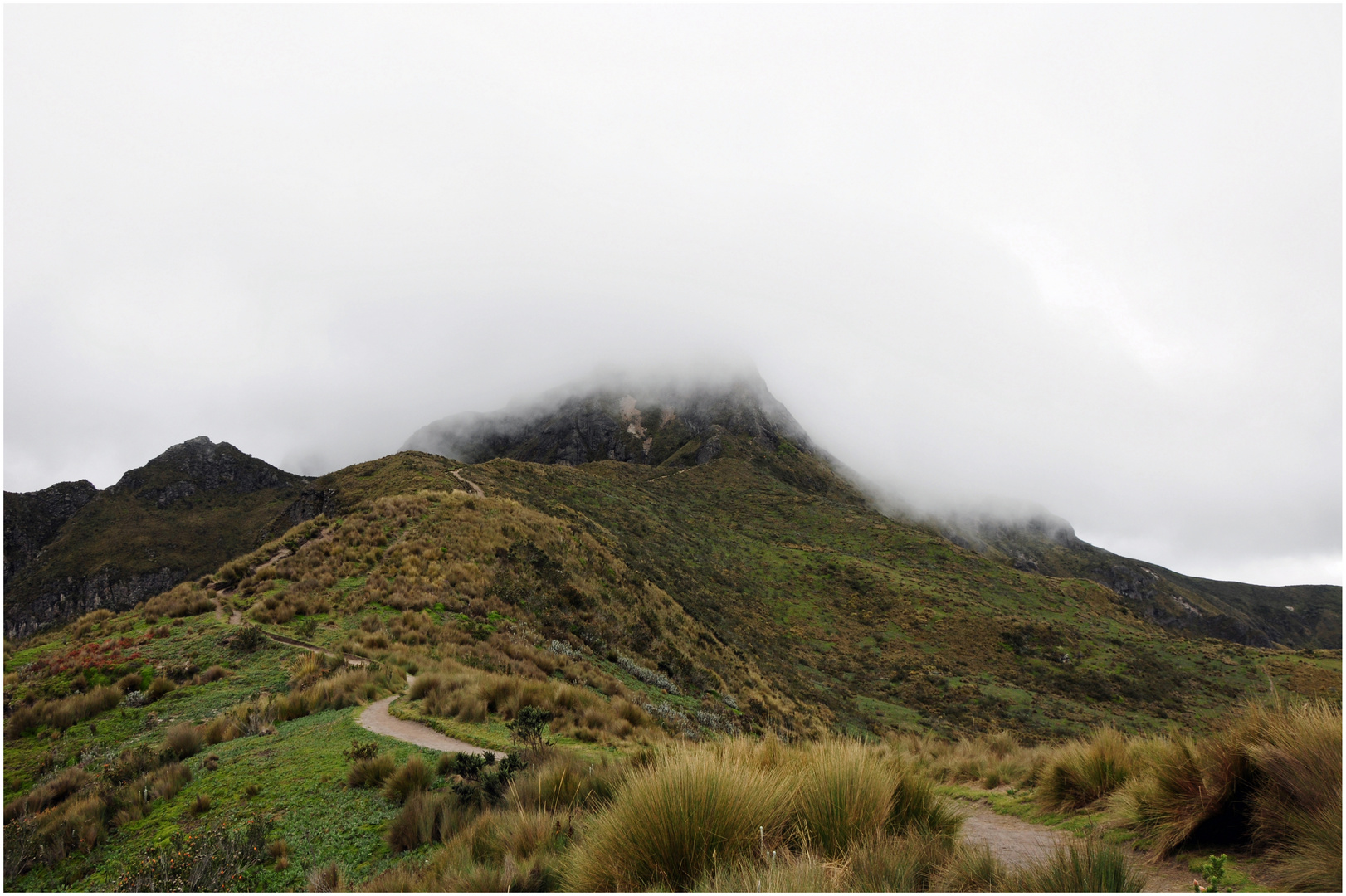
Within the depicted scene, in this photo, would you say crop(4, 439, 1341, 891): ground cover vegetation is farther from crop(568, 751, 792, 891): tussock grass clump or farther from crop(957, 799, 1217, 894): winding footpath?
crop(957, 799, 1217, 894): winding footpath

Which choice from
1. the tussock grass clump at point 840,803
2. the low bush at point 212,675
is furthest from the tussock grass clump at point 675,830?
the low bush at point 212,675

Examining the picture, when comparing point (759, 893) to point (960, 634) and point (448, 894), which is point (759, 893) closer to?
point (448, 894)

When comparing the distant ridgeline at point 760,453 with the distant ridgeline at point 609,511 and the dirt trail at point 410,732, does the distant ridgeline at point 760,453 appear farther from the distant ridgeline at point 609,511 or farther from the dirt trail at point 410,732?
the dirt trail at point 410,732

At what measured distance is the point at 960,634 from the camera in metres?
42.8

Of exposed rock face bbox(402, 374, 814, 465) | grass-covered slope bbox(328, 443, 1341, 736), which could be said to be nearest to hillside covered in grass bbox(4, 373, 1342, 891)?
grass-covered slope bbox(328, 443, 1341, 736)

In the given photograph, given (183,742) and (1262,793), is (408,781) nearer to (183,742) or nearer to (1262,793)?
(183,742)

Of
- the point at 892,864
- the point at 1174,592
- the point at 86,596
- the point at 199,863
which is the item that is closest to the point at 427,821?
the point at 199,863

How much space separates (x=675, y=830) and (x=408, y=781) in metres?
4.05

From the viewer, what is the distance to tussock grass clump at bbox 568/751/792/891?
376 cm

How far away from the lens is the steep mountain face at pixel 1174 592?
132875mm

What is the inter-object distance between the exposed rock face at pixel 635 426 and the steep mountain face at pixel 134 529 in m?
56.6

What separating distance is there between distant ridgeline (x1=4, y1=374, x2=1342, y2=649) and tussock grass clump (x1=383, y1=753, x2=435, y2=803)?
25860mm

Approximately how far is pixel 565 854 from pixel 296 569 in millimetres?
19187

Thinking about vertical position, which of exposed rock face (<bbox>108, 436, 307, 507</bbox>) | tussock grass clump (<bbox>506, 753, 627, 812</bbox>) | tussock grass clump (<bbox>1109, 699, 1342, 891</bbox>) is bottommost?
tussock grass clump (<bbox>506, 753, 627, 812</bbox>)
